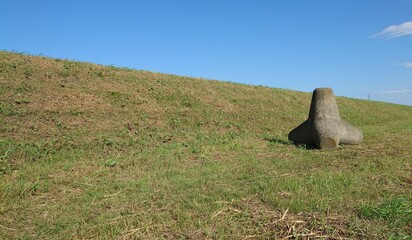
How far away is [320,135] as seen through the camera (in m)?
10.8

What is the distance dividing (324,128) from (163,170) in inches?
224

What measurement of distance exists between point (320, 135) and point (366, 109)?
60.9 feet

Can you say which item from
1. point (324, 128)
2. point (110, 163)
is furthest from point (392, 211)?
point (324, 128)

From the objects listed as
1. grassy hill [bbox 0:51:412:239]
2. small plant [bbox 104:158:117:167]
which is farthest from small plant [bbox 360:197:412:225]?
small plant [bbox 104:158:117:167]

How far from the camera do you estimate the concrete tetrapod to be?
10781 millimetres

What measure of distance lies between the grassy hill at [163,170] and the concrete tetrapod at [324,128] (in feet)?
1.69

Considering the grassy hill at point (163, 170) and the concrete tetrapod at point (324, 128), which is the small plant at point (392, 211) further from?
the concrete tetrapod at point (324, 128)

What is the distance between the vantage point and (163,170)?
759 centimetres

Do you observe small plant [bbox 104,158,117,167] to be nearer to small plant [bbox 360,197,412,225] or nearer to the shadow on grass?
small plant [bbox 360,197,412,225]

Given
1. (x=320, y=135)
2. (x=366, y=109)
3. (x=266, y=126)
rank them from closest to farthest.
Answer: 1. (x=320, y=135)
2. (x=266, y=126)
3. (x=366, y=109)

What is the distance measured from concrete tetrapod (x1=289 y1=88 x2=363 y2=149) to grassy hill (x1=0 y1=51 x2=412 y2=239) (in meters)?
0.51

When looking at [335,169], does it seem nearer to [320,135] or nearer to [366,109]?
[320,135]

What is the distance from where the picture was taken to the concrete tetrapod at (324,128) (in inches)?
424

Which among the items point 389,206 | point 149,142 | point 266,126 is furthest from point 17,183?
point 266,126
